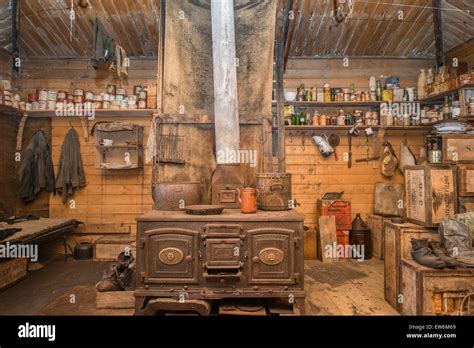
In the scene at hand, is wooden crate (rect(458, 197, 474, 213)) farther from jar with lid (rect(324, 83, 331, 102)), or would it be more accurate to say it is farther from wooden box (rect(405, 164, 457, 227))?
jar with lid (rect(324, 83, 331, 102))

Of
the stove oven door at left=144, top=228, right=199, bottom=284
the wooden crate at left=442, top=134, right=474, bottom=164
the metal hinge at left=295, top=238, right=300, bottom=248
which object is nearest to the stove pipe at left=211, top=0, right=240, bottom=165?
the stove oven door at left=144, top=228, right=199, bottom=284

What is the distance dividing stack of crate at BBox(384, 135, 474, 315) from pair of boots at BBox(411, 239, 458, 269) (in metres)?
0.04

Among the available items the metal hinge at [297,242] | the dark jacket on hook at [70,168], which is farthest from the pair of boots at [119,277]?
the dark jacket on hook at [70,168]

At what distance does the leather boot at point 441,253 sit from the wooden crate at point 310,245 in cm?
193

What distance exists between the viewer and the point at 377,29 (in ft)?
14.0

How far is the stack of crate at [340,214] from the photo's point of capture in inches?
168

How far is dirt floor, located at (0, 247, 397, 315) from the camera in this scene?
259 centimetres

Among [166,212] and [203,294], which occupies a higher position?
[166,212]

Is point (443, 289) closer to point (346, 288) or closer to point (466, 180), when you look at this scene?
point (466, 180)
